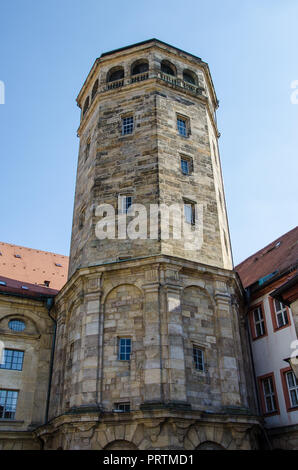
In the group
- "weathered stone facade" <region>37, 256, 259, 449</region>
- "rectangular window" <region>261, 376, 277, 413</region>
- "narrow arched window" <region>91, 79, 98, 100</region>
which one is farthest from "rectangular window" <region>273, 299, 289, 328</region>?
"narrow arched window" <region>91, 79, 98, 100</region>

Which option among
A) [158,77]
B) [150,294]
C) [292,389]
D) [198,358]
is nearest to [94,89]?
[158,77]

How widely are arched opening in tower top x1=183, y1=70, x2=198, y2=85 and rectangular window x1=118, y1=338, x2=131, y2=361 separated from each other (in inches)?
557

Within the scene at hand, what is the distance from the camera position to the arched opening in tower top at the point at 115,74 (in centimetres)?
2366

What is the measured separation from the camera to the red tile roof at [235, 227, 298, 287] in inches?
841

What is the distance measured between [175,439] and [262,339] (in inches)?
275

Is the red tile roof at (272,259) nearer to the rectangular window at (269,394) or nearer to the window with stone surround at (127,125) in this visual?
the rectangular window at (269,394)

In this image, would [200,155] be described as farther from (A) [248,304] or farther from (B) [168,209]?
(A) [248,304]

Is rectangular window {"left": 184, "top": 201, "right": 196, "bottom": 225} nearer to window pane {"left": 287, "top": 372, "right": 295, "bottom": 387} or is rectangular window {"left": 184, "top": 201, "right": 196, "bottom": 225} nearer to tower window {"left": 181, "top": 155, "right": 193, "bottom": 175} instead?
tower window {"left": 181, "top": 155, "right": 193, "bottom": 175}

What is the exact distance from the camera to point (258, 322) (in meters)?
19.9

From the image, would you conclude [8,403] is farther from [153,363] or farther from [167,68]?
[167,68]

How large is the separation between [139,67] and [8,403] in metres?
16.9

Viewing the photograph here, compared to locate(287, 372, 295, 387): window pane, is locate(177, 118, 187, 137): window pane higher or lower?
higher

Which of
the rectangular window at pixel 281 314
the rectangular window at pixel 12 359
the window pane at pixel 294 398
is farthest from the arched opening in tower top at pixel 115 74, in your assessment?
the window pane at pixel 294 398

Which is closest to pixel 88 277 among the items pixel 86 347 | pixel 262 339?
pixel 86 347
